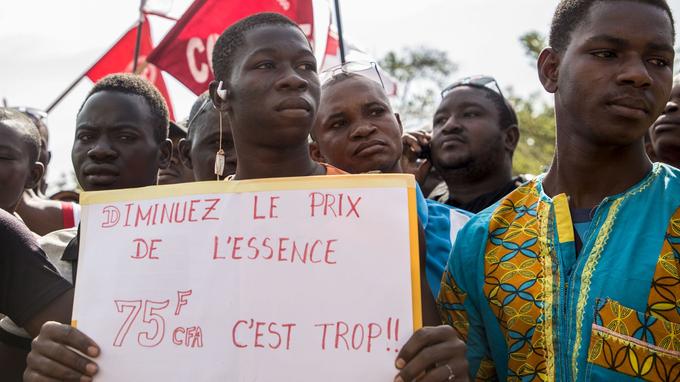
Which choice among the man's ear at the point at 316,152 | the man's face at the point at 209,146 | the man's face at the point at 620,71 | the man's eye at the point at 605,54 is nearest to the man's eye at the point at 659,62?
the man's face at the point at 620,71

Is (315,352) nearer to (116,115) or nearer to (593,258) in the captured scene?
(593,258)

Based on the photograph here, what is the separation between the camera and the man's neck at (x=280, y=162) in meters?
2.48

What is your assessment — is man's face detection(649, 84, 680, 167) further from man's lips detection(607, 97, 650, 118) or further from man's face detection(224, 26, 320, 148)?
man's face detection(224, 26, 320, 148)

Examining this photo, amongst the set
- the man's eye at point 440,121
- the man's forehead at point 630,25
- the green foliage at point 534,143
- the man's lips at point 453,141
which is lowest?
the man's forehead at point 630,25

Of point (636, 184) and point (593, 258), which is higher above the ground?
point (636, 184)

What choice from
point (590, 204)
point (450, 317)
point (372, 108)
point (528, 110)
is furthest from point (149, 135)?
point (528, 110)

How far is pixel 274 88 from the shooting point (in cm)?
244

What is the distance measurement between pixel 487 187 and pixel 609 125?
6.80 feet

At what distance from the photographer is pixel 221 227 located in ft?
6.82

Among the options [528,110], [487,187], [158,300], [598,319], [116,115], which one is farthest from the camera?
[528,110]

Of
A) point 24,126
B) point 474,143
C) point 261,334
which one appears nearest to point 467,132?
point 474,143

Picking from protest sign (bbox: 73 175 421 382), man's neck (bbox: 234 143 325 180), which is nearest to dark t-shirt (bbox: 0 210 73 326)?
protest sign (bbox: 73 175 421 382)

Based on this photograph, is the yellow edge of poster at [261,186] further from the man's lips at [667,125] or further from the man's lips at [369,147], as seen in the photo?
the man's lips at [667,125]

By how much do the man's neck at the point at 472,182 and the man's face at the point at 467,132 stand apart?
0.16 ft
